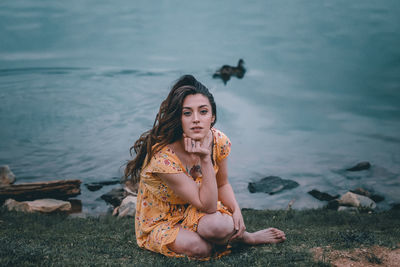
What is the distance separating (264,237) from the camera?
384 centimetres

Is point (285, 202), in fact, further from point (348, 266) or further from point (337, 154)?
point (348, 266)

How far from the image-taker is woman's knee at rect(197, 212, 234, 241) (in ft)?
10.9

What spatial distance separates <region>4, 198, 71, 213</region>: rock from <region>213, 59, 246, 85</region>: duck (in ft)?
26.0

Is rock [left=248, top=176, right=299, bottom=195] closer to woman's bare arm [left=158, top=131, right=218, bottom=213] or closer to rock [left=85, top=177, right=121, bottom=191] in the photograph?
rock [left=85, top=177, right=121, bottom=191]

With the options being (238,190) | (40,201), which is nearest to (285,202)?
(238,190)

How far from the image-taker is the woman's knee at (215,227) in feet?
10.9

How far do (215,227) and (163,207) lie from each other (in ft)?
1.76

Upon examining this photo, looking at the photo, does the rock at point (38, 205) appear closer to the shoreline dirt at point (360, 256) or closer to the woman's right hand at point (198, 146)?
the woman's right hand at point (198, 146)

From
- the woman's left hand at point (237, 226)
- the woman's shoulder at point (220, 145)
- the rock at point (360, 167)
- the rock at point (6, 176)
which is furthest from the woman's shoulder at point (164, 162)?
the rock at point (360, 167)

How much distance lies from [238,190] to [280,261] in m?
5.33

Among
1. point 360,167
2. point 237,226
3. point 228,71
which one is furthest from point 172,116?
point 228,71

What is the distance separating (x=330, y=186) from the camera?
8.76 metres

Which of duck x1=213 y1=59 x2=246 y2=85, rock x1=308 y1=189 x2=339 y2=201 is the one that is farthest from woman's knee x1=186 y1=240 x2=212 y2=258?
duck x1=213 y1=59 x2=246 y2=85

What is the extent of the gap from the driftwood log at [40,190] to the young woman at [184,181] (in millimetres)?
3831
